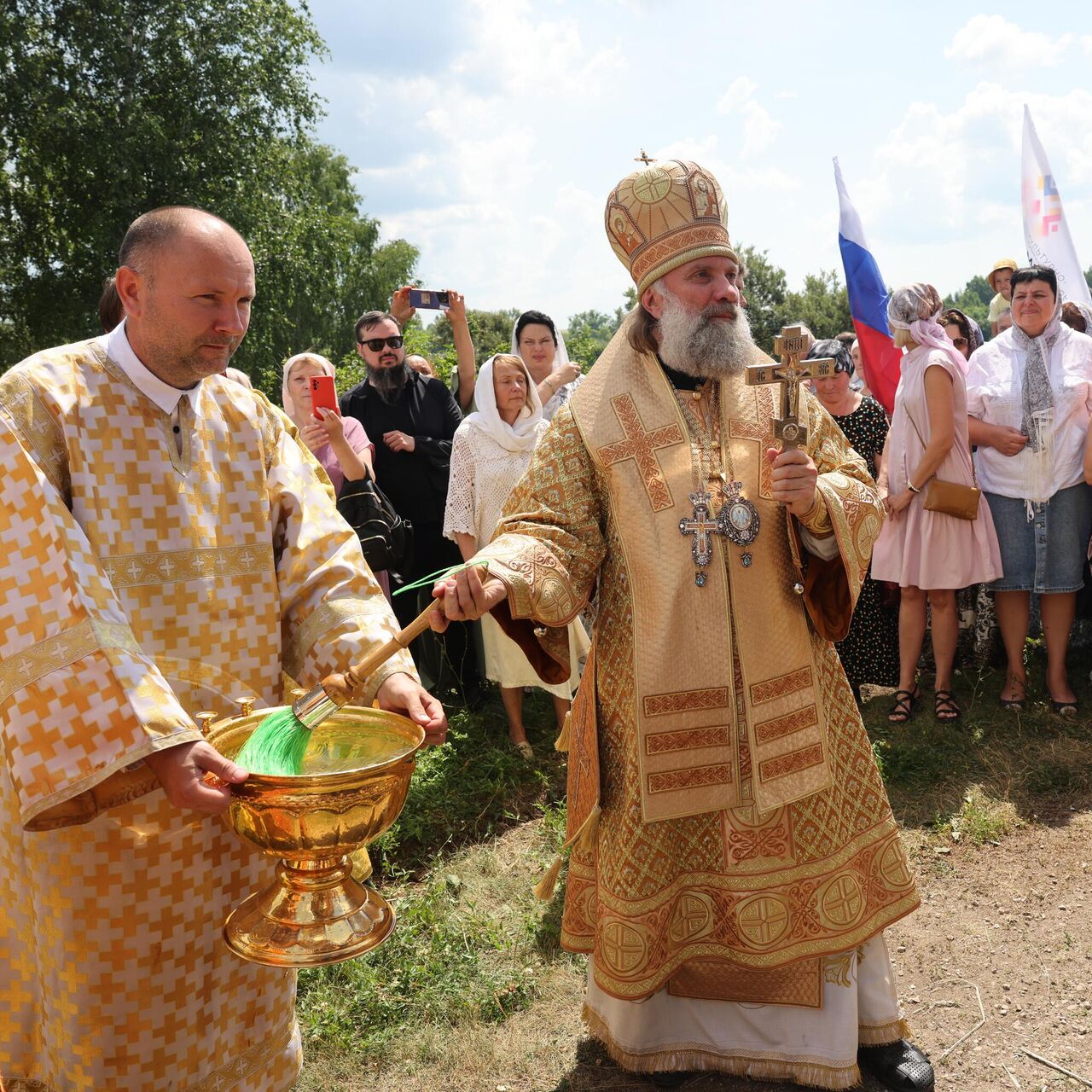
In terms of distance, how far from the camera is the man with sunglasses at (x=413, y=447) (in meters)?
6.38

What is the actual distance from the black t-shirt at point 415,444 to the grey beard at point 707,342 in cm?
342

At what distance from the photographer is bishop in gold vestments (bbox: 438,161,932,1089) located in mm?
2986

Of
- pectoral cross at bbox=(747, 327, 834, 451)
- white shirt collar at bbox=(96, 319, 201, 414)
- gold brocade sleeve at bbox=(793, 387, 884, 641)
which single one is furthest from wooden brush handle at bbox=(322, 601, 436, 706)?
gold brocade sleeve at bbox=(793, 387, 884, 641)

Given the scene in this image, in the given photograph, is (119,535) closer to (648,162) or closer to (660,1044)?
(648,162)

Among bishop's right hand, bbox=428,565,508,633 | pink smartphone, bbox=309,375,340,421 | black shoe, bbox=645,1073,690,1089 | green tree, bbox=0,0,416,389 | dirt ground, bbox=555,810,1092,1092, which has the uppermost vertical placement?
green tree, bbox=0,0,416,389

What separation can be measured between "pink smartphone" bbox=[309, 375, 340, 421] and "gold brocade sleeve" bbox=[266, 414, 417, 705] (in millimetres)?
2328

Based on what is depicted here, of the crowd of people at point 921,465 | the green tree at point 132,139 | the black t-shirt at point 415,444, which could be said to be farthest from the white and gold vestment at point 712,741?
the green tree at point 132,139

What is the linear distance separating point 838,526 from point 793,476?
251 mm

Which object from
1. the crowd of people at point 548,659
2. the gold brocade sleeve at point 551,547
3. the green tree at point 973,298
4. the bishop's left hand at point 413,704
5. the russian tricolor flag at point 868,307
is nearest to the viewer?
the crowd of people at point 548,659

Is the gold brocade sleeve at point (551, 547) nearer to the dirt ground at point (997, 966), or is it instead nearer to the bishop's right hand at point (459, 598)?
the bishop's right hand at point (459, 598)

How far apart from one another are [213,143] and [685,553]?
74.0 ft

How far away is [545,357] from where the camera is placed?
647 centimetres

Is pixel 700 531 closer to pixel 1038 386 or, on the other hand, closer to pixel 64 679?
pixel 64 679

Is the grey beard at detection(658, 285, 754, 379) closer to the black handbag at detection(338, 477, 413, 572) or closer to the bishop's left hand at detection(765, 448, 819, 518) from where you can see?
the bishop's left hand at detection(765, 448, 819, 518)
